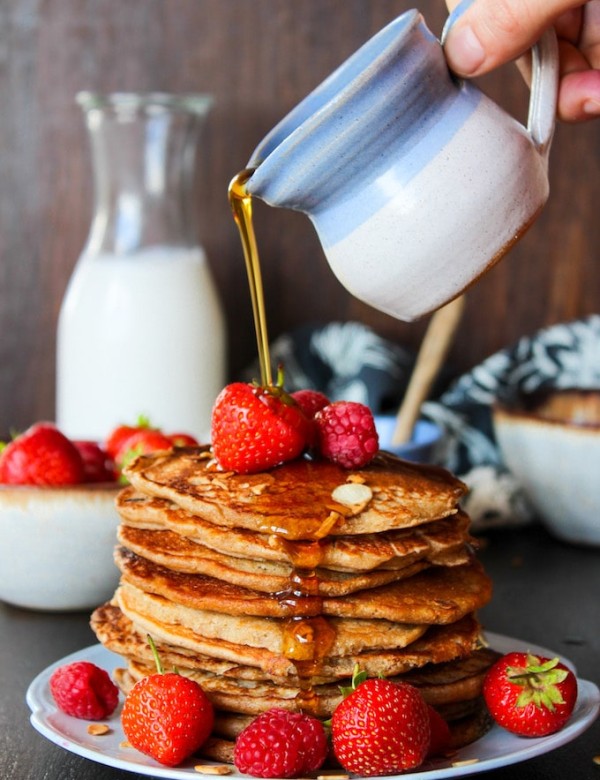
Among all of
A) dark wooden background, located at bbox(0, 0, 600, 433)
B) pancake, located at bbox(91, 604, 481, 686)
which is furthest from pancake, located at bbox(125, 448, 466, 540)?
dark wooden background, located at bbox(0, 0, 600, 433)

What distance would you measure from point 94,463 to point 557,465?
2.59 ft

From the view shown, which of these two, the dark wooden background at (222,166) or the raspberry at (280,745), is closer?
the raspberry at (280,745)

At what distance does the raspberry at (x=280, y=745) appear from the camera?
0.93 metres

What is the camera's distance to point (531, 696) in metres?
1.03

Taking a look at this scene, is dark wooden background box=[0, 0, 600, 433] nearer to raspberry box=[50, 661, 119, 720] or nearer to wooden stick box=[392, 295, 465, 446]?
wooden stick box=[392, 295, 465, 446]

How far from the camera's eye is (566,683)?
104 cm

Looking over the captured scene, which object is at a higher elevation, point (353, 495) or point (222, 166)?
point (222, 166)

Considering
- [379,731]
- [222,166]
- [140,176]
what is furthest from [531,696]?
[222,166]

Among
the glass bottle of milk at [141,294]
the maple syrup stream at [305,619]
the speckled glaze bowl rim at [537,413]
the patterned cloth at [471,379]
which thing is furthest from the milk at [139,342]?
the maple syrup stream at [305,619]

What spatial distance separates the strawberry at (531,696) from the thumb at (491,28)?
55 cm

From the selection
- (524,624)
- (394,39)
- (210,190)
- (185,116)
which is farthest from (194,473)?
(210,190)

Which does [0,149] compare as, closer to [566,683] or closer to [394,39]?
[394,39]

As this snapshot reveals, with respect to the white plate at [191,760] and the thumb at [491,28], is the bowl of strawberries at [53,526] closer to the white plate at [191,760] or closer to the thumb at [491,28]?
the white plate at [191,760]

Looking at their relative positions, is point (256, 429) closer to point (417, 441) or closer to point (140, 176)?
point (417, 441)
